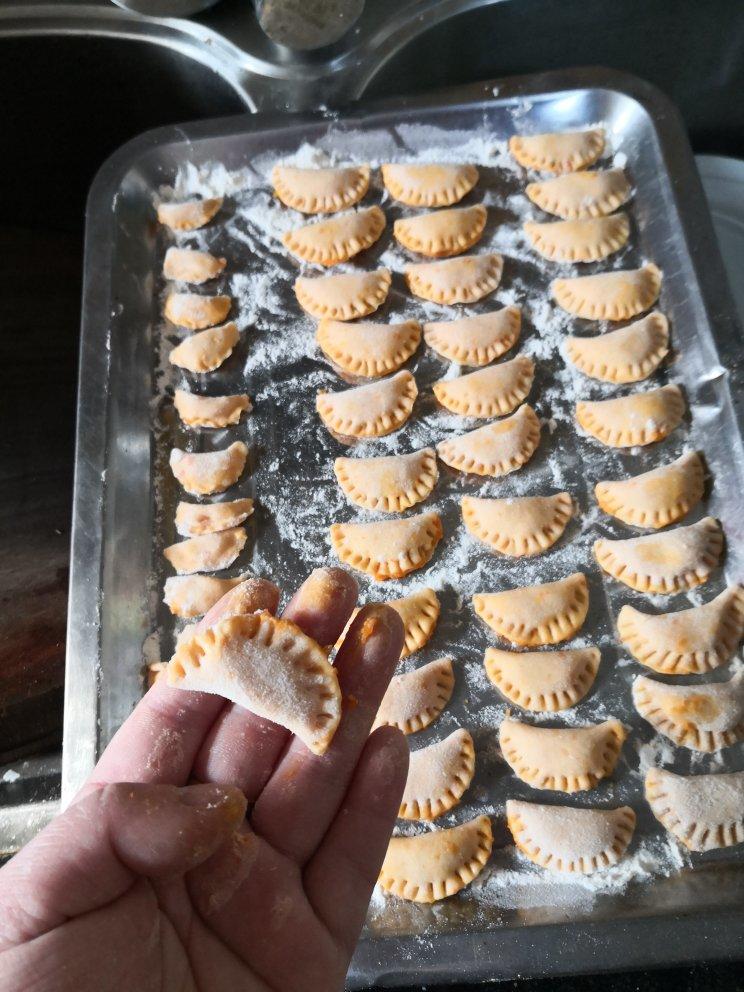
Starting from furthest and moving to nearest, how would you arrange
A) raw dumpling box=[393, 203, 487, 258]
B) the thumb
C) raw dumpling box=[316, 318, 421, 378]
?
raw dumpling box=[393, 203, 487, 258], raw dumpling box=[316, 318, 421, 378], the thumb

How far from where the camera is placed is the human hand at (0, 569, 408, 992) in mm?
1002

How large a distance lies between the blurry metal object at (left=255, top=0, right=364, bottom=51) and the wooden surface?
1053 millimetres

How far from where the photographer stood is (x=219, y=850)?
121 cm

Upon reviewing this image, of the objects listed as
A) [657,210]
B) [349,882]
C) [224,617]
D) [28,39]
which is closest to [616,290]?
[657,210]

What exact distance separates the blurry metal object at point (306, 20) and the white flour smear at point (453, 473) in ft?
0.94

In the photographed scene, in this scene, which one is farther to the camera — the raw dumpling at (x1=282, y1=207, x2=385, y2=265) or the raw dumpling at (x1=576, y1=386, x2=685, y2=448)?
the raw dumpling at (x1=282, y1=207, x2=385, y2=265)

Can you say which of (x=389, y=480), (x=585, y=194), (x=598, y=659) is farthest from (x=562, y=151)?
(x=598, y=659)

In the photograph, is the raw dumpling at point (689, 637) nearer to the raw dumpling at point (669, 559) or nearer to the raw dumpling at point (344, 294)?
the raw dumpling at point (669, 559)

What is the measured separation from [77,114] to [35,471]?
1273 millimetres

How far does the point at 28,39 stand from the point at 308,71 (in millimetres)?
889

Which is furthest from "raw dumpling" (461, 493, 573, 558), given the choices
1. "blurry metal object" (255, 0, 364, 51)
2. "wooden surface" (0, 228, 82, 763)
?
"blurry metal object" (255, 0, 364, 51)

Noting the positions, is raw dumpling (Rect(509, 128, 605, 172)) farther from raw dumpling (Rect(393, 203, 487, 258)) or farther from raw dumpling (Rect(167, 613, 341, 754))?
raw dumpling (Rect(167, 613, 341, 754))

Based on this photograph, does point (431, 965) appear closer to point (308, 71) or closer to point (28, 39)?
point (308, 71)

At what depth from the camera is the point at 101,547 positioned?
73.5 inches
